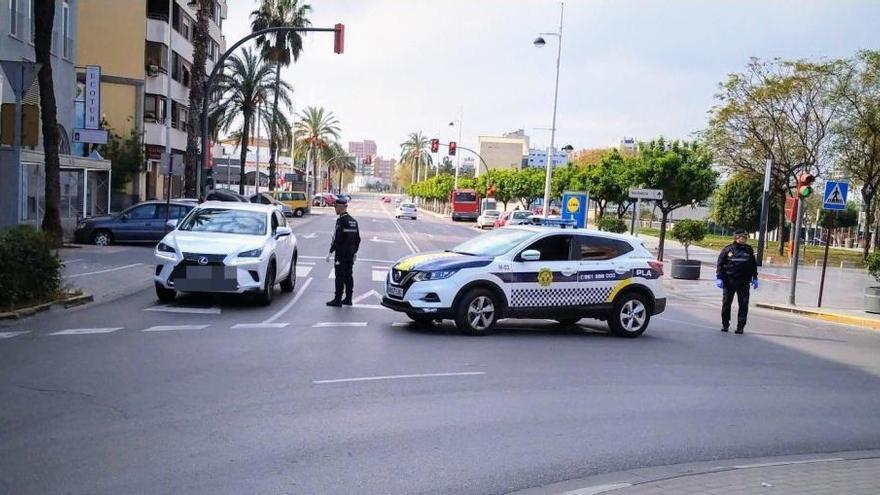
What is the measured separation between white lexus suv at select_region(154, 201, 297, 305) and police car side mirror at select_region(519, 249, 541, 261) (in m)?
4.42

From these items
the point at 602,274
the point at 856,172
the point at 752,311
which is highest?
the point at 856,172

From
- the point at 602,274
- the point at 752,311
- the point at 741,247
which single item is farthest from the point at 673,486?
the point at 752,311

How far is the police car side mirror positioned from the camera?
12297 millimetres

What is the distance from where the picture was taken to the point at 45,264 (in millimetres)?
12531

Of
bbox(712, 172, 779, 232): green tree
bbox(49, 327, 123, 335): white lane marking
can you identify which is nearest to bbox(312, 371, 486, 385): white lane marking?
bbox(49, 327, 123, 335): white lane marking

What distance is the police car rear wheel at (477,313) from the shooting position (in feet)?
39.1

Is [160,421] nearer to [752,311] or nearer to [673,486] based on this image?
[673,486]

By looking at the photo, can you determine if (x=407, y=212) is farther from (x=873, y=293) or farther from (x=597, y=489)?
(x=597, y=489)

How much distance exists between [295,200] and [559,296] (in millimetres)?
50203

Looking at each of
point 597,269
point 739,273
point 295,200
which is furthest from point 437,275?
point 295,200

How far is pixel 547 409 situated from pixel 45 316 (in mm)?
8031

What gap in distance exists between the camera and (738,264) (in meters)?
14.4

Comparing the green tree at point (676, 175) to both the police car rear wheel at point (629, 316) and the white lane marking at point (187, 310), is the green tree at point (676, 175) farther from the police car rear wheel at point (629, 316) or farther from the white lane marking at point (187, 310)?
the white lane marking at point (187, 310)

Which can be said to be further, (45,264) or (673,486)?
(45,264)
